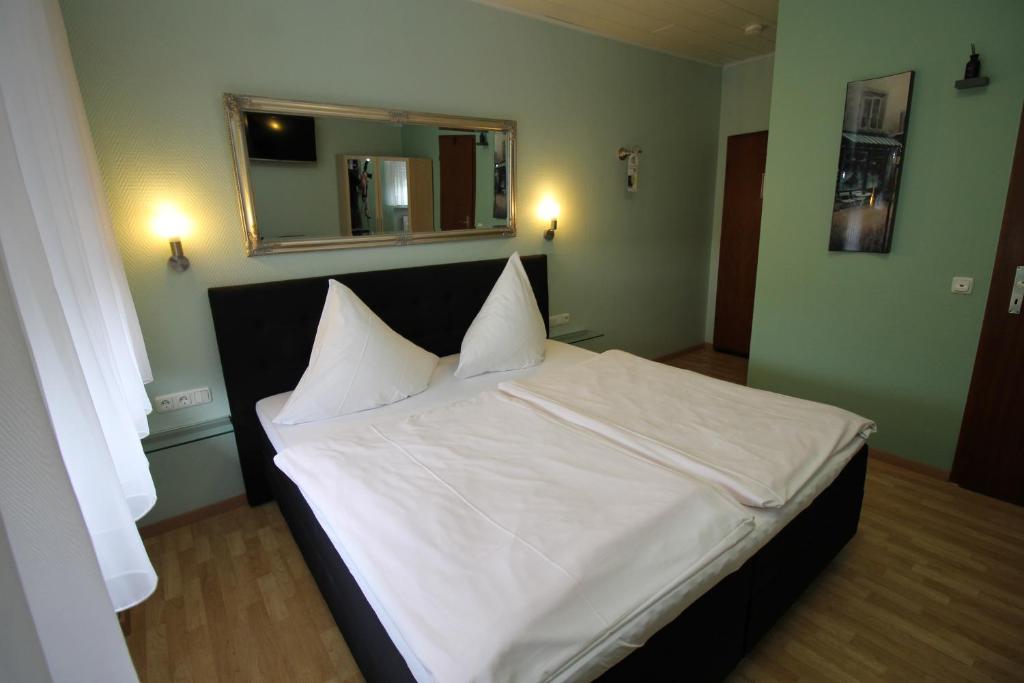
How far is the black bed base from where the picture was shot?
126 centimetres

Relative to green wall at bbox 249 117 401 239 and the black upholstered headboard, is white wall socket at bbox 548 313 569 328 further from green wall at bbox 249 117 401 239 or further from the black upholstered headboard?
green wall at bbox 249 117 401 239

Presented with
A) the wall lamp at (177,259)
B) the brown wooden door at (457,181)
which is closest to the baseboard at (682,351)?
the brown wooden door at (457,181)

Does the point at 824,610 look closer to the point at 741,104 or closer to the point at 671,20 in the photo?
the point at 671,20

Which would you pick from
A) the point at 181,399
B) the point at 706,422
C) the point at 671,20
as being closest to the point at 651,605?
the point at 706,422

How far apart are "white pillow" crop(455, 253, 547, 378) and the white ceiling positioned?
5.68ft

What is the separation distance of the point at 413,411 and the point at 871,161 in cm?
292

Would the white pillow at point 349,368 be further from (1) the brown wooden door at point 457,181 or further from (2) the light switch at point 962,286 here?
(2) the light switch at point 962,286

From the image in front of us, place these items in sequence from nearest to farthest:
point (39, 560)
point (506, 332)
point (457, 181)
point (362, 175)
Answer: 1. point (39, 560)
2. point (362, 175)
3. point (506, 332)
4. point (457, 181)

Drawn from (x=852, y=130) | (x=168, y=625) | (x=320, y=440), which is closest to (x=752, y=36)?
(x=852, y=130)

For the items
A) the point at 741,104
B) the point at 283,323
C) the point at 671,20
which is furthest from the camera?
the point at 741,104

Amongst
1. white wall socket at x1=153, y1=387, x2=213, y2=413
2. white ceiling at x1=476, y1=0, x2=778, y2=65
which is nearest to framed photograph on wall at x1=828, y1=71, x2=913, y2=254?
white ceiling at x1=476, y1=0, x2=778, y2=65

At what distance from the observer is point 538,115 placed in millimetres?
3449

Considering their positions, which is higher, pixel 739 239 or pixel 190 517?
Answer: pixel 739 239

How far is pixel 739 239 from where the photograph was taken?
15.6ft
